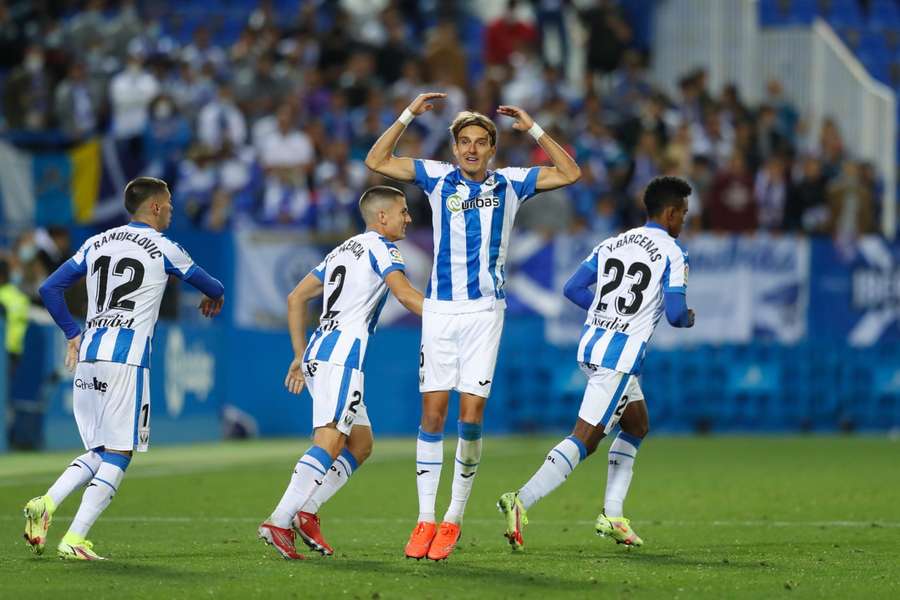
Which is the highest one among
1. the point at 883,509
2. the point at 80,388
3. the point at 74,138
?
the point at 74,138

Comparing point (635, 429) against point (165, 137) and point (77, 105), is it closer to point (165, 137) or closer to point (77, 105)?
point (165, 137)

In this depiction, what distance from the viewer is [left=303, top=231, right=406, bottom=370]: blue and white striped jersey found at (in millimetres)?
8742

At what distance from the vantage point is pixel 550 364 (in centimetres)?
2092

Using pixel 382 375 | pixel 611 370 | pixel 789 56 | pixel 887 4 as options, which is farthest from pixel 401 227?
pixel 887 4

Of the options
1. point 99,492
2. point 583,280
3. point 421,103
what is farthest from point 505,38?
point 99,492

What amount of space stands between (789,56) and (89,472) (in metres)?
18.6

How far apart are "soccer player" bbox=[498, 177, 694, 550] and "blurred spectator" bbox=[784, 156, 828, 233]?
1317 cm

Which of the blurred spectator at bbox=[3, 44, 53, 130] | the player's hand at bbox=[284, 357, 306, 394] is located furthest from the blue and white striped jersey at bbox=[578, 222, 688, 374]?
the blurred spectator at bbox=[3, 44, 53, 130]

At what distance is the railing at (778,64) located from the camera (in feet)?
79.4

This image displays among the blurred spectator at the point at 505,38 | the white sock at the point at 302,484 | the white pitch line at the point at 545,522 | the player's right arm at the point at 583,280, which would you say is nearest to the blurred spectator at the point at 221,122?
the blurred spectator at the point at 505,38

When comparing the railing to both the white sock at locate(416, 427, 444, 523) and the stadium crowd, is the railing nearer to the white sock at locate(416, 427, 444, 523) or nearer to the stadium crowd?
the stadium crowd

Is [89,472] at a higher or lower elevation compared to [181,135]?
lower

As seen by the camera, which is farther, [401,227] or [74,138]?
[74,138]

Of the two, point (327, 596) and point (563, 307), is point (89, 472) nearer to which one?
point (327, 596)
